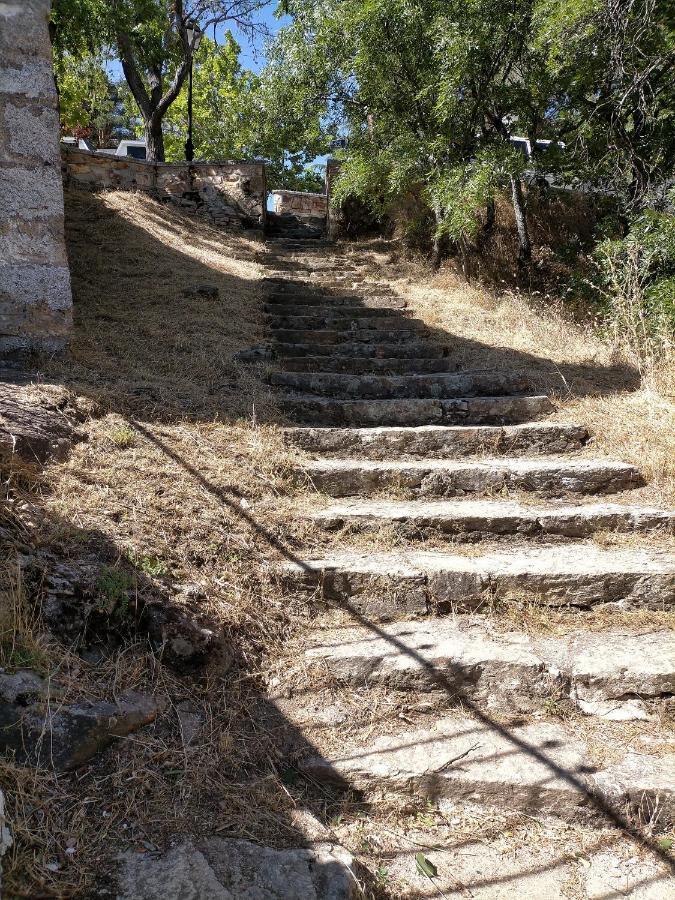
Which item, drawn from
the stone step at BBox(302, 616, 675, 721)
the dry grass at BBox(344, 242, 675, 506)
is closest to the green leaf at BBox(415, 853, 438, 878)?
the stone step at BBox(302, 616, 675, 721)

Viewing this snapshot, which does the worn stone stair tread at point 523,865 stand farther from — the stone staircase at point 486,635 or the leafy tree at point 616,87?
the leafy tree at point 616,87

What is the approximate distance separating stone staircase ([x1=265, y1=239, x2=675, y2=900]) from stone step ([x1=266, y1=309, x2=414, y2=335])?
2.37 metres

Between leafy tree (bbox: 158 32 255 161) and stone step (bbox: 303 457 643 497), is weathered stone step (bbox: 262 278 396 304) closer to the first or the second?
stone step (bbox: 303 457 643 497)

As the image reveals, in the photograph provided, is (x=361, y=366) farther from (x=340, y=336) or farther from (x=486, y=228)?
(x=486, y=228)

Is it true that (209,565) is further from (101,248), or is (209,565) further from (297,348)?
(101,248)

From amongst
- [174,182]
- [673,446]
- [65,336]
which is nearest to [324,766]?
[673,446]

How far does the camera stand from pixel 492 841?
2107mm

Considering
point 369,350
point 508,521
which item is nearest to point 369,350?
point 369,350

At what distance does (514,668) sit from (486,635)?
249 millimetres

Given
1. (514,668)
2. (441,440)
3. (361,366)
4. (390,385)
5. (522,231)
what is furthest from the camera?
(522,231)

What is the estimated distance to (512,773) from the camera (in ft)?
7.27

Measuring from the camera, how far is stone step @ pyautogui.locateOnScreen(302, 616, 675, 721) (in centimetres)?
252

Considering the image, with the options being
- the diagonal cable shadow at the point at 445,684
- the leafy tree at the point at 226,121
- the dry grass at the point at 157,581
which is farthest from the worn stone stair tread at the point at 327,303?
the leafy tree at the point at 226,121

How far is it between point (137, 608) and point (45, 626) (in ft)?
1.09
